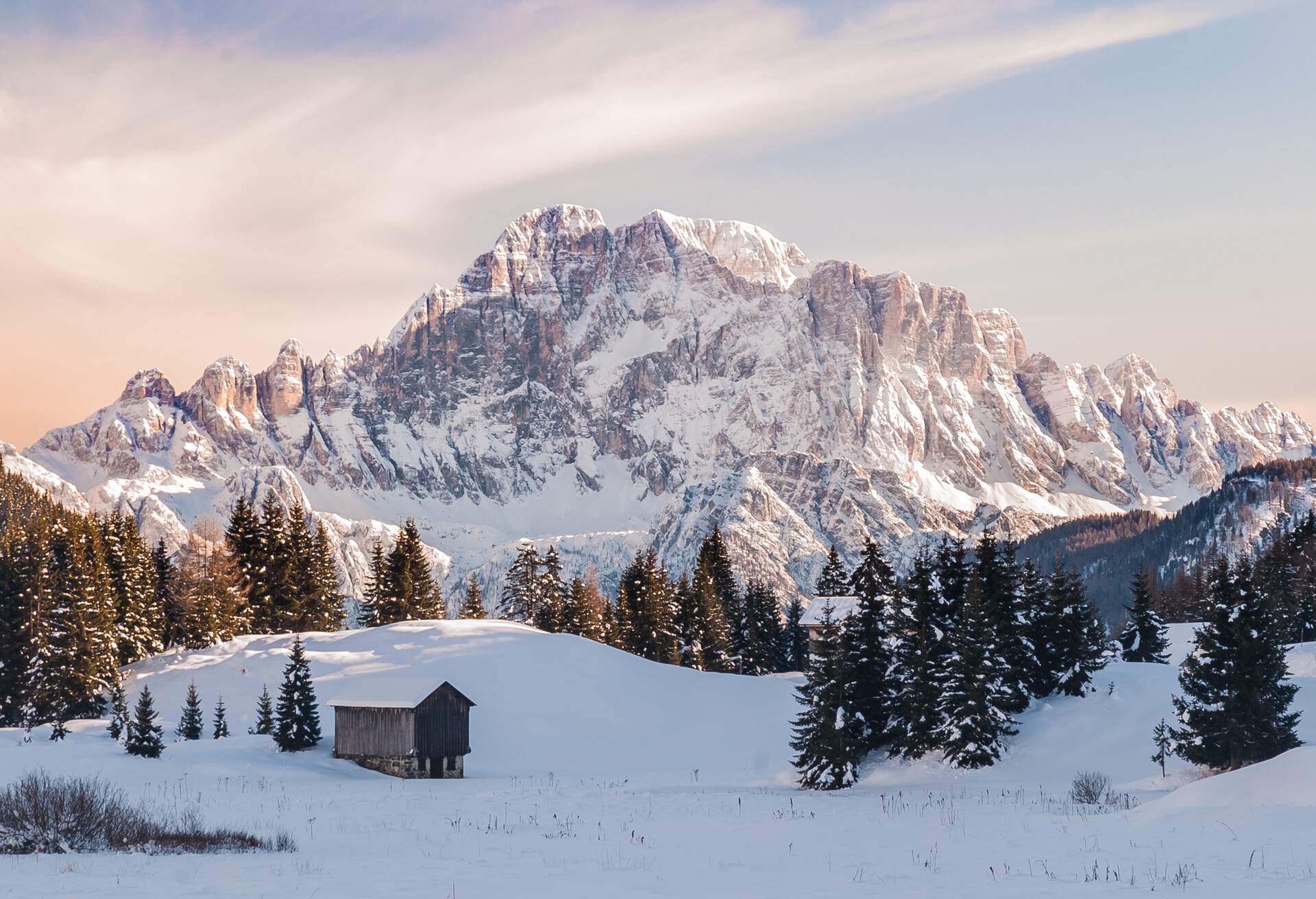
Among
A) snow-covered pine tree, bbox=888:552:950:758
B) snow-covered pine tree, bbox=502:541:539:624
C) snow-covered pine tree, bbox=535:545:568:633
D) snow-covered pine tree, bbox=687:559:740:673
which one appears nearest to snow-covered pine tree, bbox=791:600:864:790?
snow-covered pine tree, bbox=888:552:950:758

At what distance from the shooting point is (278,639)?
2844 inches

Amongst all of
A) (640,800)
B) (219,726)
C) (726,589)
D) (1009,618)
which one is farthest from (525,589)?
(640,800)

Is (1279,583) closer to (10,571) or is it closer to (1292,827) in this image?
(1292,827)

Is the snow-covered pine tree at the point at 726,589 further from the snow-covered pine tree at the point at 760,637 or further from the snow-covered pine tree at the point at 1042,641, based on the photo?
the snow-covered pine tree at the point at 1042,641

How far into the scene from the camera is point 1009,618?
1917 inches

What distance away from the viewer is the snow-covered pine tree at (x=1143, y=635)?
2776 inches

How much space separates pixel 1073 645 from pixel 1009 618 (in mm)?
4258

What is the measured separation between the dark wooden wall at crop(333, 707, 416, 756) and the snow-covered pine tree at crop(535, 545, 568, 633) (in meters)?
41.1

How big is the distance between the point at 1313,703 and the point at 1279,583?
28611mm

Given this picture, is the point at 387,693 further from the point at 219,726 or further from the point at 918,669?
the point at 918,669

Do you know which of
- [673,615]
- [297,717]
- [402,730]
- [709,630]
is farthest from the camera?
[673,615]

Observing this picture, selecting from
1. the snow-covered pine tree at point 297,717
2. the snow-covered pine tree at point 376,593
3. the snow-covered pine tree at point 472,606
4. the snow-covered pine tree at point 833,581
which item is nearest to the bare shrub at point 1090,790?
the snow-covered pine tree at point 297,717

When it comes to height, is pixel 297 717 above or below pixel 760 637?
below

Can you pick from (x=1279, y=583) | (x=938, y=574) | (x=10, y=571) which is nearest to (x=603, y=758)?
(x=938, y=574)
